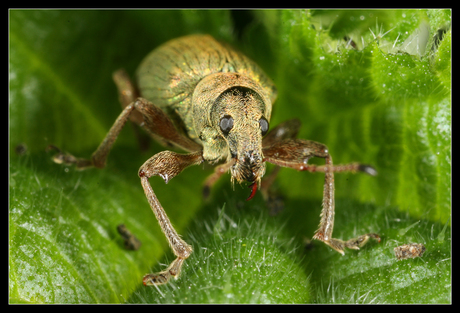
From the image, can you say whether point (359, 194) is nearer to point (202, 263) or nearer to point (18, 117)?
point (202, 263)

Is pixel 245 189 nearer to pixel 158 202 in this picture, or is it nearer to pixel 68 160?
pixel 158 202

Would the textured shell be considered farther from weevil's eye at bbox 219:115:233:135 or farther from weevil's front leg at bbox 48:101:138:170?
weevil's eye at bbox 219:115:233:135

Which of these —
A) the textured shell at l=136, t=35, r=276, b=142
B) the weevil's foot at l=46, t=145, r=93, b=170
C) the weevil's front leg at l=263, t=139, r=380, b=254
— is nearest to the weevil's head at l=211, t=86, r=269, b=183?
the weevil's front leg at l=263, t=139, r=380, b=254

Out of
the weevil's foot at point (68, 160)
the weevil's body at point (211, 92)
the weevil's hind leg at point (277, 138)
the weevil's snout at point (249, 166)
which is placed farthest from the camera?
the weevil's hind leg at point (277, 138)

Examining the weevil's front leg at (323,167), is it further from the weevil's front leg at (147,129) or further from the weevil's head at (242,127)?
the weevil's front leg at (147,129)

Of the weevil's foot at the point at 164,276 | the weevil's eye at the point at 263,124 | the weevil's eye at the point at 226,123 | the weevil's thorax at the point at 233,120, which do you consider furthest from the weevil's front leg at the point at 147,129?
the weevil's foot at the point at 164,276

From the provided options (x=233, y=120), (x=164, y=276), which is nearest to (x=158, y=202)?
(x=164, y=276)
